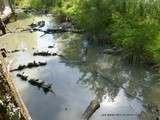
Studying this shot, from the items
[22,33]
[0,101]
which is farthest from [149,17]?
[0,101]

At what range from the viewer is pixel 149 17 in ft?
63.7

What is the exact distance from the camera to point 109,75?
17797 mm

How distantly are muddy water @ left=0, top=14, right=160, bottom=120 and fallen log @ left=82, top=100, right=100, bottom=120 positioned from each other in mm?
164

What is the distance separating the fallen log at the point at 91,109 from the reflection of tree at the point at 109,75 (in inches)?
35.6

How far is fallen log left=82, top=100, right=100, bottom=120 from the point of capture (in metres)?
13.1

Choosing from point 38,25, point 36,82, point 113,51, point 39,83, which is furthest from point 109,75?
point 38,25

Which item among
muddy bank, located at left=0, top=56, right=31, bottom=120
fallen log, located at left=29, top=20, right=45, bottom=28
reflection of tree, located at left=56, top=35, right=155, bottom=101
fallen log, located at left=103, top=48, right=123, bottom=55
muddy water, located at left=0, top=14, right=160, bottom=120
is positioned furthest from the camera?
fallen log, located at left=29, top=20, right=45, bottom=28

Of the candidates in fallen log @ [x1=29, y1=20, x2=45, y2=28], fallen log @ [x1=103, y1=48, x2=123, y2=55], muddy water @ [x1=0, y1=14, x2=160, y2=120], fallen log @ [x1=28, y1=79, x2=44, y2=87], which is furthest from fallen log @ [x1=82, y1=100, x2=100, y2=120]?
fallen log @ [x1=29, y1=20, x2=45, y2=28]

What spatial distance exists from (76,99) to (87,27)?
414 inches

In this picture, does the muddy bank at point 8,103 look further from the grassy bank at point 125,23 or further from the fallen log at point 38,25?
the fallen log at point 38,25

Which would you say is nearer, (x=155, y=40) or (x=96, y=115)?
(x=96, y=115)

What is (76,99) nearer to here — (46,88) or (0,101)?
(46,88)

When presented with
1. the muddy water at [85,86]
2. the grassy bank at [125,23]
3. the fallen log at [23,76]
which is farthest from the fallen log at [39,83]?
the grassy bank at [125,23]

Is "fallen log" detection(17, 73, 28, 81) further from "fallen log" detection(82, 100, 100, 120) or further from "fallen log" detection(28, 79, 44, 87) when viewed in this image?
"fallen log" detection(82, 100, 100, 120)
